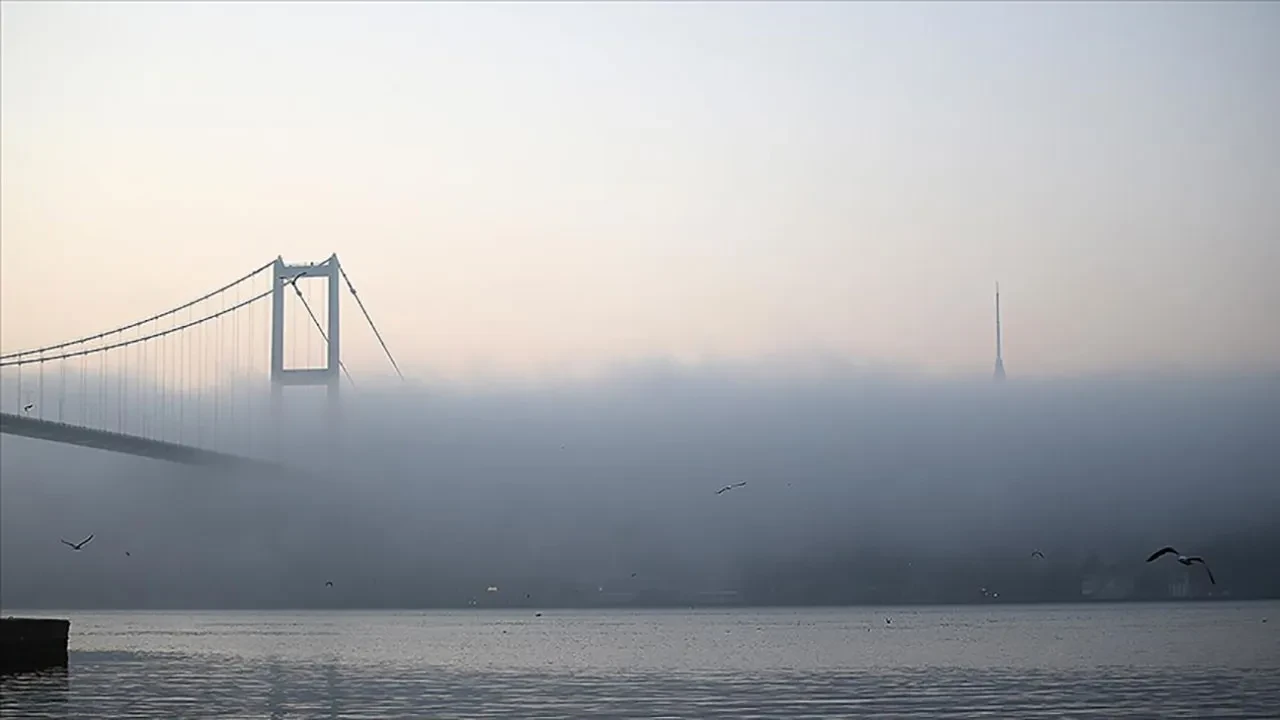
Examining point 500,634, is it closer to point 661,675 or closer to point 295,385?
point 295,385

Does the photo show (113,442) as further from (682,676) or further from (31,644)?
(682,676)

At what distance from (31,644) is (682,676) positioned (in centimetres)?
1967

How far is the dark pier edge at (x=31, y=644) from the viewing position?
1966 inches

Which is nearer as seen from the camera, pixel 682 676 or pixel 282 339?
pixel 682 676

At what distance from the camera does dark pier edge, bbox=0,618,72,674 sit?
49.9 metres

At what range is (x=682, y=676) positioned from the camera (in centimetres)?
5034

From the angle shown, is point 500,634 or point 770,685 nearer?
point 770,685

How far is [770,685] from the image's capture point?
45.4 m

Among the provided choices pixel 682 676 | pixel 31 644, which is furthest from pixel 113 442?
pixel 682 676

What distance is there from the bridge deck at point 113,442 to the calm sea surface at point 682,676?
25.9 ft

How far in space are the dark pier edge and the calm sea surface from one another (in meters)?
1.34

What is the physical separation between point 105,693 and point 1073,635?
5514cm

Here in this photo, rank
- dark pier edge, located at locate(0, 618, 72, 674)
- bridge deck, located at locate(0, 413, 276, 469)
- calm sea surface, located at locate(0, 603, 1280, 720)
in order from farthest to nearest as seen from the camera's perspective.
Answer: bridge deck, located at locate(0, 413, 276, 469) → dark pier edge, located at locate(0, 618, 72, 674) → calm sea surface, located at locate(0, 603, 1280, 720)

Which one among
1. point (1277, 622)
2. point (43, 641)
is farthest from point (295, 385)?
point (1277, 622)
